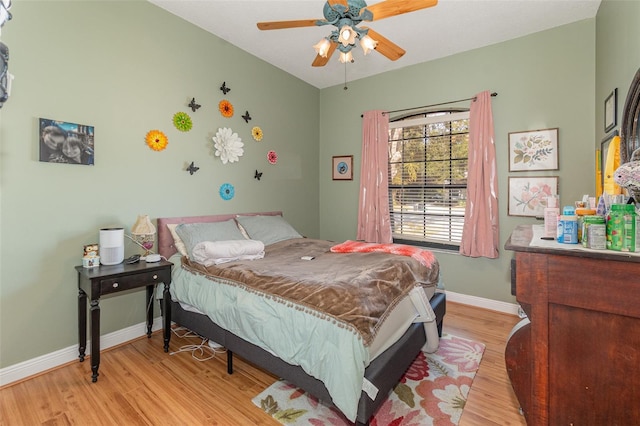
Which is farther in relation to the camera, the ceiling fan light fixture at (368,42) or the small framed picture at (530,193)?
the small framed picture at (530,193)

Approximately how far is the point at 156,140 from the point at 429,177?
303cm

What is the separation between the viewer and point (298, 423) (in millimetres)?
1637

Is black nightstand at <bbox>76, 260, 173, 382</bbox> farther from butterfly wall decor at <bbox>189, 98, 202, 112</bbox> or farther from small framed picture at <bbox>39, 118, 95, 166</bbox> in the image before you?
butterfly wall decor at <bbox>189, 98, 202, 112</bbox>

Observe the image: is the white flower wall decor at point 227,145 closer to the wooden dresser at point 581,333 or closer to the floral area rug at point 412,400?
the floral area rug at point 412,400

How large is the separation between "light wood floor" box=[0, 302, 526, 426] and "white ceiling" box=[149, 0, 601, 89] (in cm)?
297

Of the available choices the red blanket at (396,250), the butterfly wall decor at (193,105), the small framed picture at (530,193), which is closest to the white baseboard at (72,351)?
the small framed picture at (530,193)

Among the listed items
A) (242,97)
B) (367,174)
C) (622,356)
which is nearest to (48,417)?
(622,356)

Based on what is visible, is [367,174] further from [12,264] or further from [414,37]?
[12,264]

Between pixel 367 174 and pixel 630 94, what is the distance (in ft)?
8.53

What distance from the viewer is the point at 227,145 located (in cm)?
322

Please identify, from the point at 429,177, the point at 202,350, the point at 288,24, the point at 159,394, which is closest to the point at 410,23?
the point at 288,24

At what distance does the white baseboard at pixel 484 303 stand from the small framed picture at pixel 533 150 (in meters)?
1.45

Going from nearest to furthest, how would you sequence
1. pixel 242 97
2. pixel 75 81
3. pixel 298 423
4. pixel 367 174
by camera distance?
pixel 298 423 → pixel 75 81 → pixel 242 97 → pixel 367 174

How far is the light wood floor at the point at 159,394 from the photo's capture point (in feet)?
5.48
